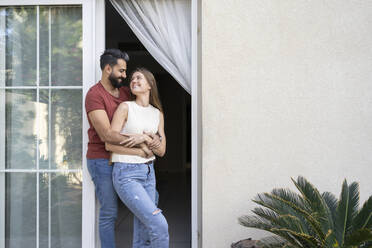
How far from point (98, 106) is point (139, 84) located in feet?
1.16

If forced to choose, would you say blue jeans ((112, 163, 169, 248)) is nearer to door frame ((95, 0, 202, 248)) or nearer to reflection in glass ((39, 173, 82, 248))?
door frame ((95, 0, 202, 248))

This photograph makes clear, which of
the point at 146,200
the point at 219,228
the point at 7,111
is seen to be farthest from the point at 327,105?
the point at 7,111

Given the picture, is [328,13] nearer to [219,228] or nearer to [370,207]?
[370,207]

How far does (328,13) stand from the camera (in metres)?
2.63

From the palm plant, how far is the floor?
152cm

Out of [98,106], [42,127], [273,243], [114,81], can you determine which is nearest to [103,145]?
[98,106]

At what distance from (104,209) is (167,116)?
7.60m

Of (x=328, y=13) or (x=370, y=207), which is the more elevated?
(x=328, y=13)

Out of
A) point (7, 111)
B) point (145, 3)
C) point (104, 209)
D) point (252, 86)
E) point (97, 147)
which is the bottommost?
point (104, 209)

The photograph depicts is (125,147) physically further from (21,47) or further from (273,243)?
(21,47)

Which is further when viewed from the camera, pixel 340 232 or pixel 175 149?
pixel 175 149

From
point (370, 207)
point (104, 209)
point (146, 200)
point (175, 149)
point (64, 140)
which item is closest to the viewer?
point (370, 207)

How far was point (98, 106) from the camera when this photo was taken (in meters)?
2.38

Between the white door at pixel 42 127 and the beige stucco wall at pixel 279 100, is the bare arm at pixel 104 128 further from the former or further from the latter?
the beige stucco wall at pixel 279 100
